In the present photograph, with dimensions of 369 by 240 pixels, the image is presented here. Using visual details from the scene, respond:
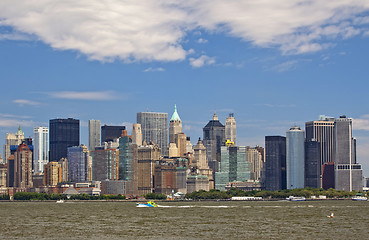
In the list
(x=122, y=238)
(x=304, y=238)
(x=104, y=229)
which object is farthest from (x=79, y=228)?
(x=304, y=238)

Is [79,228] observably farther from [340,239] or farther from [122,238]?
[340,239]

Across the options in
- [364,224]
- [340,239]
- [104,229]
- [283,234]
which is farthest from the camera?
[364,224]

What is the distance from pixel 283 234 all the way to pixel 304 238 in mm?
6775

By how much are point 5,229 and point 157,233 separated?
3114cm

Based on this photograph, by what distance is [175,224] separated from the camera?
13850cm

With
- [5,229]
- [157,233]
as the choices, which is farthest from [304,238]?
[5,229]

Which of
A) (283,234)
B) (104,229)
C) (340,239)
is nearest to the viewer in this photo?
(340,239)

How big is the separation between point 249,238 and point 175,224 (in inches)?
1307

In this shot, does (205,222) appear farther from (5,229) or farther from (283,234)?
(5,229)

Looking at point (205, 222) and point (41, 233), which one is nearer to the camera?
point (41, 233)

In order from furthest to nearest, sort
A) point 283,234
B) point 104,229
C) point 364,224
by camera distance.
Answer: point 364,224
point 104,229
point 283,234

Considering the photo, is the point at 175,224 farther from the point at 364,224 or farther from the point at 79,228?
the point at 364,224

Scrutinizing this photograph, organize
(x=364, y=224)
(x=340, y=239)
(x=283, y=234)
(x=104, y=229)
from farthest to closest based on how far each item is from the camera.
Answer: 1. (x=364, y=224)
2. (x=104, y=229)
3. (x=283, y=234)
4. (x=340, y=239)

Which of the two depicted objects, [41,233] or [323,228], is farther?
[323,228]
